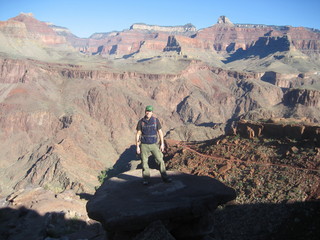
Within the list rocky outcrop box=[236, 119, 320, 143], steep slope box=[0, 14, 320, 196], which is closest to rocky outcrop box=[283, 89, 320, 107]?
steep slope box=[0, 14, 320, 196]

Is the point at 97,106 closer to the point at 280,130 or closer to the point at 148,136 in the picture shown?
the point at 280,130

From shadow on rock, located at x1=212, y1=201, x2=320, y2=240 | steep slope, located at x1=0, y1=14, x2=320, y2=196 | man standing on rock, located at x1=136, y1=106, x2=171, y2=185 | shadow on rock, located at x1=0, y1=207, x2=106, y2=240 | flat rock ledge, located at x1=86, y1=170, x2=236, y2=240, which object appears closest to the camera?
flat rock ledge, located at x1=86, y1=170, x2=236, y2=240

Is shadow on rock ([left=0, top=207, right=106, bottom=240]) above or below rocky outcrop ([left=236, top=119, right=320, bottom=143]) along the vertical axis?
below

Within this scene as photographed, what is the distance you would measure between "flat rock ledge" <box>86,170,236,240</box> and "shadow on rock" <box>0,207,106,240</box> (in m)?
3.57

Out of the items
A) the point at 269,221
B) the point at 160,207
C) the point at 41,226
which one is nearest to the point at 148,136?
the point at 160,207

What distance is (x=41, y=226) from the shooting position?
52.9 ft

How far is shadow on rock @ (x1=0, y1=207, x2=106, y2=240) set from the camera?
14312 millimetres

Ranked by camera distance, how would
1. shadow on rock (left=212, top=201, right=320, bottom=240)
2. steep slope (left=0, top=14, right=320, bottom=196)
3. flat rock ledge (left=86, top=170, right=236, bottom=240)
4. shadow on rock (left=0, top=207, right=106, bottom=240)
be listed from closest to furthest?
flat rock ledge (left=86, top=170, right=236, bottom=240) < shadow on rock (left=212, top=201, right=320, bottom=240) < shadow on rock (left=0, top=207, right=106, bottom=240) < steep slope (left=0, top=14, right=320, bottom=196)

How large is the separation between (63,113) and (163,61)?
6653cm

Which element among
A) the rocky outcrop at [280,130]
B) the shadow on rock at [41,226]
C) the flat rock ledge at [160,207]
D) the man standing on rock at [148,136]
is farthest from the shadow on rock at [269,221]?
the rocky outcrop at [280,130]

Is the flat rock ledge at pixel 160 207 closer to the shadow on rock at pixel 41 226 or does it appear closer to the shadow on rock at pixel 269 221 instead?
the shadow on rock at pixel 41 226

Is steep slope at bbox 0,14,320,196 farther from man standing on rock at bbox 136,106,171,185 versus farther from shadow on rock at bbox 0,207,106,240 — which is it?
man standing on rock at bbox 136,106,171,185

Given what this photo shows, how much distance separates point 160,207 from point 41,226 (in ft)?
33.4

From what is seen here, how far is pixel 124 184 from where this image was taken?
38.0 feet
